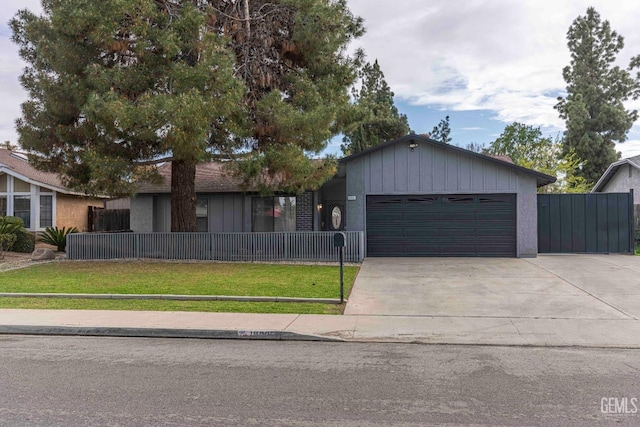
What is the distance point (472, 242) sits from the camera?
1678 centimetres

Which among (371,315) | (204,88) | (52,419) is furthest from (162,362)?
(204,88)

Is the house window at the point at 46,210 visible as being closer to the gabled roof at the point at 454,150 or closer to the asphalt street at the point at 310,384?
the gabled roof at the point at 454,150

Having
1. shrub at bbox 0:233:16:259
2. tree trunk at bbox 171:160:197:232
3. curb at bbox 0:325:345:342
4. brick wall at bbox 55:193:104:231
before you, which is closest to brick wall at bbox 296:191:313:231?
tree trunk at bbox 171:160:197:232

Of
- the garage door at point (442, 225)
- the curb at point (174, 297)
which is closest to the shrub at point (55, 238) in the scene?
the curb at point (174, 297)

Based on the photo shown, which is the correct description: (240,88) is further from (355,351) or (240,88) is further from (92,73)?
(355,351)

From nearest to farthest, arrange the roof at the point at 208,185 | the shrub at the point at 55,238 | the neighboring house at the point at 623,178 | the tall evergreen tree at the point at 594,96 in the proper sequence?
the roof at the point at 208,185, the shrub at the point at 55,238, the neighboring house at the point at 623,178, the tall evergreen tree at the point at 594,96

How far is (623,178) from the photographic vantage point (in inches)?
1001

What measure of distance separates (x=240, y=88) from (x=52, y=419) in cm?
1006

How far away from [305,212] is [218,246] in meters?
4.70

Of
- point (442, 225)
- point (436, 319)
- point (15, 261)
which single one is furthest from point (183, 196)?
point (436, 319)

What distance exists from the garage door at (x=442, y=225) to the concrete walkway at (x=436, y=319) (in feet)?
17.0

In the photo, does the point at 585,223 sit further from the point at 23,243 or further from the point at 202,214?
the point at 23,243

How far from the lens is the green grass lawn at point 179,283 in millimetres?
8852

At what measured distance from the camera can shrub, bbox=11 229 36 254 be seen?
1847 centimetres
